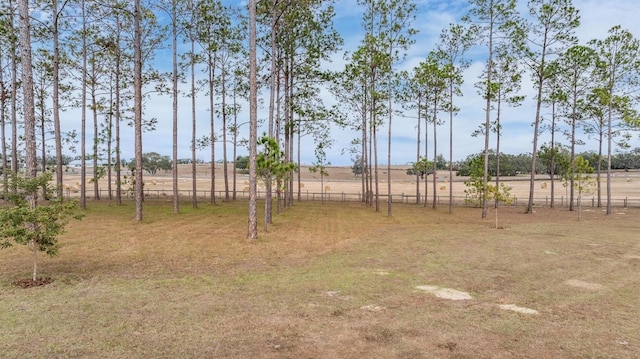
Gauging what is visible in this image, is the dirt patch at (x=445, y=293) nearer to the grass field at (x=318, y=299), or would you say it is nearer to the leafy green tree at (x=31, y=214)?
the grass field at (x=318, y=299)

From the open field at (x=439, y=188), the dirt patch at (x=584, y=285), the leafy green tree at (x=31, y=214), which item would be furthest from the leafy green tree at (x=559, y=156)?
the leafy green tree at (x=31, y=214)

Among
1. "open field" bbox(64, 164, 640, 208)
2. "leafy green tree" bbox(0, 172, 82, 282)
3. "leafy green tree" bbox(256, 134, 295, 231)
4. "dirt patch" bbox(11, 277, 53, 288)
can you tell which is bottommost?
"open field" bbox(64, 164, 640, 208)

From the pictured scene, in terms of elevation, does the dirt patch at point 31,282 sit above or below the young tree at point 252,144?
below

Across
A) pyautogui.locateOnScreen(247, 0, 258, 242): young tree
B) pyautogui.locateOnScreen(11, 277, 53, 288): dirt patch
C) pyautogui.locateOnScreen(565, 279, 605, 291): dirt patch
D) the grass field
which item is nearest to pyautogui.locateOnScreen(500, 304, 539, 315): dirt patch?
Answer: the grass field

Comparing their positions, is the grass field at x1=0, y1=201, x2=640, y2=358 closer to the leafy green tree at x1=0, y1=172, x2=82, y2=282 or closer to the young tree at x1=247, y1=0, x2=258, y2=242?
→ the young tree at x1=247, y1=0, x2=258, y2=242

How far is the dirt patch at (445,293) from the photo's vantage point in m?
8.19

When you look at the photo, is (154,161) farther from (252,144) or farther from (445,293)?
(445,293)

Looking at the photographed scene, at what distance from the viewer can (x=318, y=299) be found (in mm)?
7957

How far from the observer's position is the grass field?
569cm

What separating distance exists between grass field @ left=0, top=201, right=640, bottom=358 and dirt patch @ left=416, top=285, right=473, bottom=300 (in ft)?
0.56

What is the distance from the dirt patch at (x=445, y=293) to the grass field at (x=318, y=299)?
0.56 ft

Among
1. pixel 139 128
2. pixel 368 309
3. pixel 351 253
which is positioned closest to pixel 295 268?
pixel 351 253

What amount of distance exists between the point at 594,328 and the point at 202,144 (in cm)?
2978

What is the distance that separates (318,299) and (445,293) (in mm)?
3047
